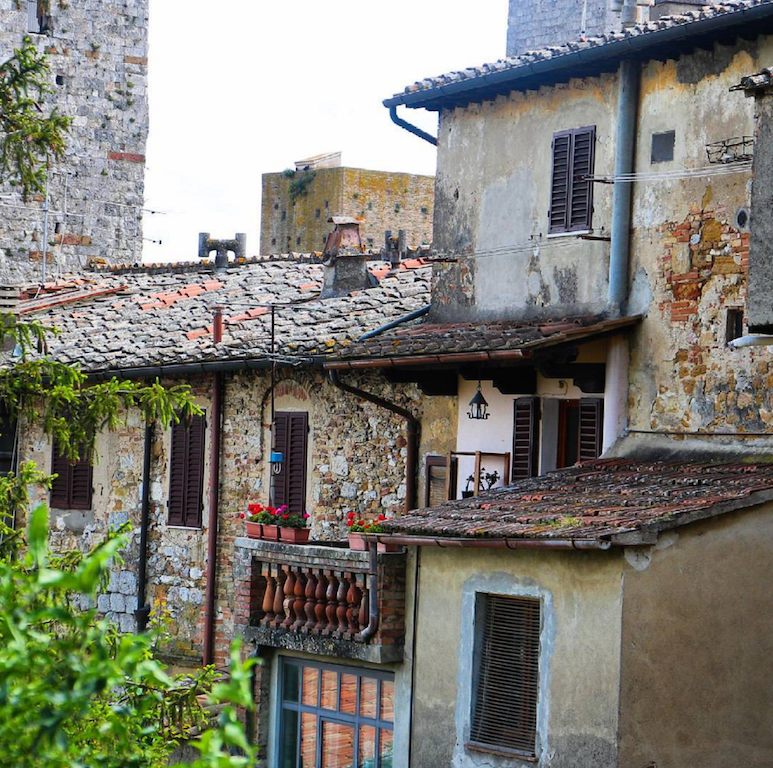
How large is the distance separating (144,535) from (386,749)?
6.77m

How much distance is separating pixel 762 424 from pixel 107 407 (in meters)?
5.17

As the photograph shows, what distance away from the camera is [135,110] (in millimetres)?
29703

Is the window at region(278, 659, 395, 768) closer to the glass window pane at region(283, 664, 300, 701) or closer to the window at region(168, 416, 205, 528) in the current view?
the glass window pane at region(283, 664, 300, 701)

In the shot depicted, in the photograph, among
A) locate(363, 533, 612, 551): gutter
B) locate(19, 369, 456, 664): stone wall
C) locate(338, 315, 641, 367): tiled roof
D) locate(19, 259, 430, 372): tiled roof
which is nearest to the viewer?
locate(363, 533, 612, 551): gutter

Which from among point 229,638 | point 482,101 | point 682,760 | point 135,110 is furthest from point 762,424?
point 135,110

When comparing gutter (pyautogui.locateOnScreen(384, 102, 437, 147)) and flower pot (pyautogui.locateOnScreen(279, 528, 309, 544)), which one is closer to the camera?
flower pot (pyautogui.locateOnScreen(279, 528, 309, 544))

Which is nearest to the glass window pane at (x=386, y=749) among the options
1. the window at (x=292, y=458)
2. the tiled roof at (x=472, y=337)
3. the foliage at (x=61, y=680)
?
the tiled roof at (x=472, y=337)

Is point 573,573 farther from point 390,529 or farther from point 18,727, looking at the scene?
point 18,727

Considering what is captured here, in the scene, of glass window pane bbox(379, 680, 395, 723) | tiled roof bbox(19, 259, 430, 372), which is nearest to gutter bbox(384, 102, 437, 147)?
tiled roof bbox(19, 259, 430, 372)

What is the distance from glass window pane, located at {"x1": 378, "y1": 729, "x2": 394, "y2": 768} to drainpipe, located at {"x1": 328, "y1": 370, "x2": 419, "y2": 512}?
10.4ft

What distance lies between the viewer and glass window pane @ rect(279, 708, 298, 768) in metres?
14.7

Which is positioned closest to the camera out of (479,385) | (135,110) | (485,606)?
(485,606)

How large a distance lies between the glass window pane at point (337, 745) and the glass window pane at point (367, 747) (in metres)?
0.14

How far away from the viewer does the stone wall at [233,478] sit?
16906 millimetres
